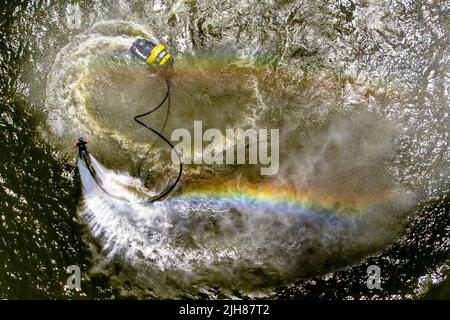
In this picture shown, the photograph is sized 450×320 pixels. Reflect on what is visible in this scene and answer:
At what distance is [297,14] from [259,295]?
13.9 feet

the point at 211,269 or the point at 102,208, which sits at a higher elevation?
the point at 102,208

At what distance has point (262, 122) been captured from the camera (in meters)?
6.55

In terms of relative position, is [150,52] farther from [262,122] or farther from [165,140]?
[262,122]

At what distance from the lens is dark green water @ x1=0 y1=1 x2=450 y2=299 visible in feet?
20.7

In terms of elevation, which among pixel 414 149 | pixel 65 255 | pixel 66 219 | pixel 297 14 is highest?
pixel 297 14

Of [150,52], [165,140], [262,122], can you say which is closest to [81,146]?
[165,140]

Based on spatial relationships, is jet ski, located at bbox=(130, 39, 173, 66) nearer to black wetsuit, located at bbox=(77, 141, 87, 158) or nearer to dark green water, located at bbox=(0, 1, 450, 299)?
dark green water, located at bbox=(0, 1, 450, 299)

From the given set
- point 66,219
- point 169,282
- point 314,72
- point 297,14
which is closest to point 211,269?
point 169,282

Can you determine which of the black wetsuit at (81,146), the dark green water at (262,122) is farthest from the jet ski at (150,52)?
the black wetsuit at (81,146)

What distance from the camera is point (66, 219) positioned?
21.4ft

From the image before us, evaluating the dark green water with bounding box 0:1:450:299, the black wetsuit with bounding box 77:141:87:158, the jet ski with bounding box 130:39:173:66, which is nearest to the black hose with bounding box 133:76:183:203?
the dark green water with bounding box 0:1:450:299

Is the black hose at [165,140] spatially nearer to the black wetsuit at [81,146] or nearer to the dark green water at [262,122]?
the dark green water at [262,122]

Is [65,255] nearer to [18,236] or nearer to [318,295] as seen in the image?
[18,236]

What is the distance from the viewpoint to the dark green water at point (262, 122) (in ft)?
20.7
